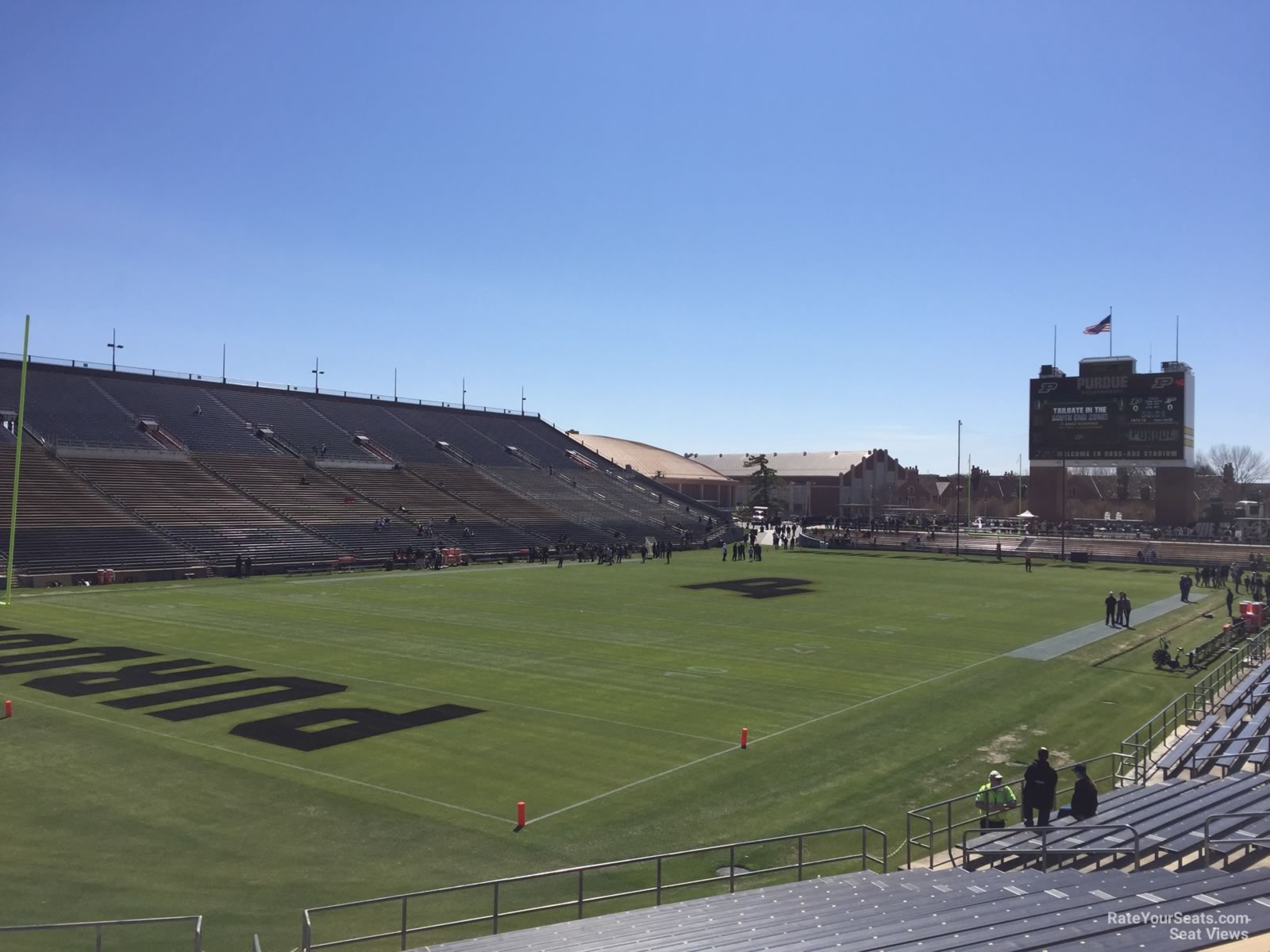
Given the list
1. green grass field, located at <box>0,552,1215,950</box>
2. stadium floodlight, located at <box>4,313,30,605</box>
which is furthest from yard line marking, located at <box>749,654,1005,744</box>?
stadium floodlight, located at <box>4,313,30,605</box>

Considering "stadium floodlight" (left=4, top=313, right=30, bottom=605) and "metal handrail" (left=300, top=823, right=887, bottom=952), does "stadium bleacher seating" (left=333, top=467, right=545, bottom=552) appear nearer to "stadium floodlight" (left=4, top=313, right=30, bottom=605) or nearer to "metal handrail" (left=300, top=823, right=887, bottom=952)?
"stadium floodlight" (left=4, top=313, right=30, bottom=605)

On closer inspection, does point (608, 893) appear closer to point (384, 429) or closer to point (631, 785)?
point (631, 785)

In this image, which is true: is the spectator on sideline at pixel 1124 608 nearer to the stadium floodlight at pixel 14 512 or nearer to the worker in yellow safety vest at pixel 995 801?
the worker in yellow safety vest at pixel 995 801

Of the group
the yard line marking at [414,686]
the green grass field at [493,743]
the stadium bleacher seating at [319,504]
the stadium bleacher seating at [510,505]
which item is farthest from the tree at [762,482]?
the yard line marking at [414,686]

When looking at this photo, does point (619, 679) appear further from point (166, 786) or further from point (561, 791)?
point (166, 786)

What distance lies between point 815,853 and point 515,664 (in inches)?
528

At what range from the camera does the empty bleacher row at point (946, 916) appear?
7.58 metres

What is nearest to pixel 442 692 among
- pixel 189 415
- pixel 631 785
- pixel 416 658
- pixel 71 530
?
pixel 416 658

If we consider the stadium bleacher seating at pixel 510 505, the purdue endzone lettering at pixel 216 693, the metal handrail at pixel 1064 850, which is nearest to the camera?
the metal handrail at pixel 1064 850

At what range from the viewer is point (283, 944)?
32.4 ft

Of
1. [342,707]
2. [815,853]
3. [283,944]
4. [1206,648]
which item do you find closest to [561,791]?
[815,853]

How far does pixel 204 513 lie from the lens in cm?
5297

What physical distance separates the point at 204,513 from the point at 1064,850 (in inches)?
2030

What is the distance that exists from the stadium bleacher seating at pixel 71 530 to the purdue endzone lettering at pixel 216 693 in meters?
18.5
